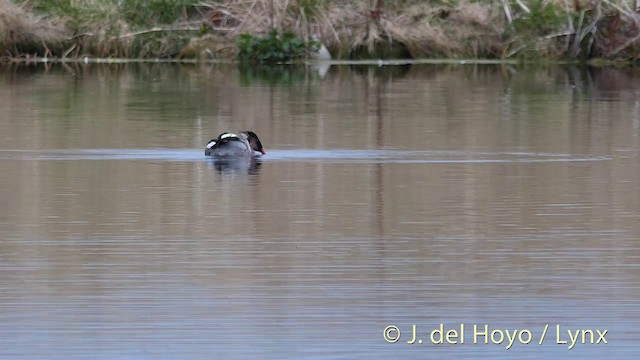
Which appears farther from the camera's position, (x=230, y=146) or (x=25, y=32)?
(x=25, y=32)

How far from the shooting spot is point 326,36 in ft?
126

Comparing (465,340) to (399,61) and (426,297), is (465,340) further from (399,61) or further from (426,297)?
(399,61)

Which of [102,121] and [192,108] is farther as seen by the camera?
[192,108]

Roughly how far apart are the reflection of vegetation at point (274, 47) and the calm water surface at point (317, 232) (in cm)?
1353

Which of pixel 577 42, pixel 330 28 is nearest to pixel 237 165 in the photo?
pixel 330 28

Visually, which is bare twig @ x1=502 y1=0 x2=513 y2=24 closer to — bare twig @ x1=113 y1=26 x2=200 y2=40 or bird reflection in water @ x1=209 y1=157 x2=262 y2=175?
bare twig @ x1=113 y1=26 x2=200 y2=40

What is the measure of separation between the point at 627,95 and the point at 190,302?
18.4m

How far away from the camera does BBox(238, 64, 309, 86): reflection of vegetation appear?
31.4m

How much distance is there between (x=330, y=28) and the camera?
38.1m

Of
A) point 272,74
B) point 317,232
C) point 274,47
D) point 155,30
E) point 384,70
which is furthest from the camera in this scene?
point 155,30

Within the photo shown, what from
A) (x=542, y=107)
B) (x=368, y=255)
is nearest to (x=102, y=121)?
(x=542, y=107)

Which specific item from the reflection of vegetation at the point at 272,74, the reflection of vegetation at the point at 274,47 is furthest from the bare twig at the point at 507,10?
the reflection of vegetation at the point at 272,74

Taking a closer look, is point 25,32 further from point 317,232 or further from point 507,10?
point 317,232

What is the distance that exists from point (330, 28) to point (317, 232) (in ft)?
84.6
